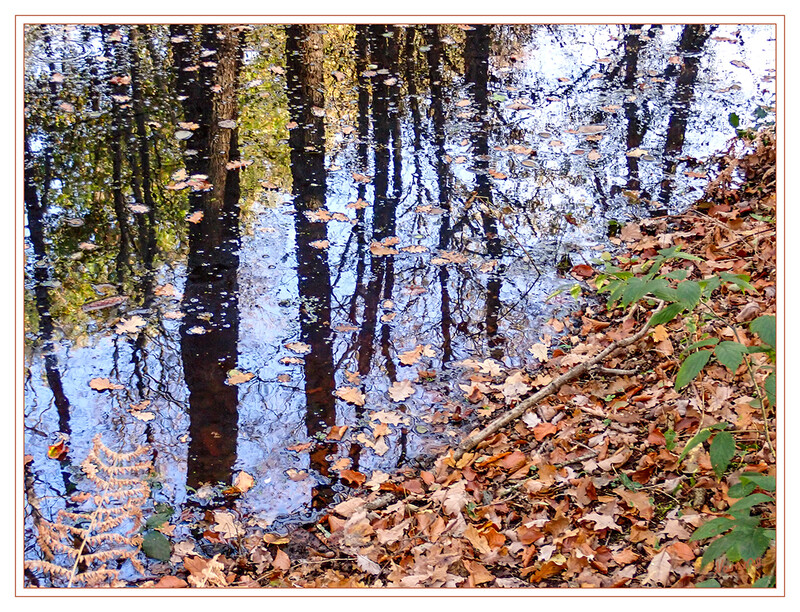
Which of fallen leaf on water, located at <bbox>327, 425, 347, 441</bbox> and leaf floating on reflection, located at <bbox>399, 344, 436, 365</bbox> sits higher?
leaf floating on reflection, located at <bbox>399, 344, 436, 365</bbox>

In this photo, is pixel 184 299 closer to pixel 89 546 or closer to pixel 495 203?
pixel 89 546

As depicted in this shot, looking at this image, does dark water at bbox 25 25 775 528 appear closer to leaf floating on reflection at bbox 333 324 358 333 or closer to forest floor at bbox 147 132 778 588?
Answer: leaf floating on reflection at bbox 333 324 358 333

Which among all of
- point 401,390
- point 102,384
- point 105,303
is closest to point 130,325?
point 105,303

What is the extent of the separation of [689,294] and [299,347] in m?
2.74

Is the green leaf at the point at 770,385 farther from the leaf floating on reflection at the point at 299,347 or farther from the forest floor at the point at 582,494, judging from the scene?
the leaf floating on reflection at the point at 299,347

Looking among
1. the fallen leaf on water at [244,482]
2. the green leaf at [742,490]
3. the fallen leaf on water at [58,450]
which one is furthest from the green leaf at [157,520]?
the green leaf at [742,490]

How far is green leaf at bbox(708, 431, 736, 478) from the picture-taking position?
2410 millimetres

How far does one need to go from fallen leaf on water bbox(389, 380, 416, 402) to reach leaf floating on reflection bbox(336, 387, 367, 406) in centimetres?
18

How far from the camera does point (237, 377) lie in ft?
14.0

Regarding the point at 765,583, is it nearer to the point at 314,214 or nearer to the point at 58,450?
the point at 58,450

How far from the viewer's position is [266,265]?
529 centimetres

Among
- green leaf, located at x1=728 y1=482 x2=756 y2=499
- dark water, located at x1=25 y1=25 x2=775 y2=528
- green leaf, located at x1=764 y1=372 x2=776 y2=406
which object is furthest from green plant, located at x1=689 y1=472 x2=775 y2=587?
dark water, located at x1=25 y1=25 x2=775 y2=528

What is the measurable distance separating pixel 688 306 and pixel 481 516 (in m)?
1.50

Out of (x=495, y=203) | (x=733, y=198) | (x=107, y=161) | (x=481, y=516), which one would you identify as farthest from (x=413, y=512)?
(x=107, y=161)
